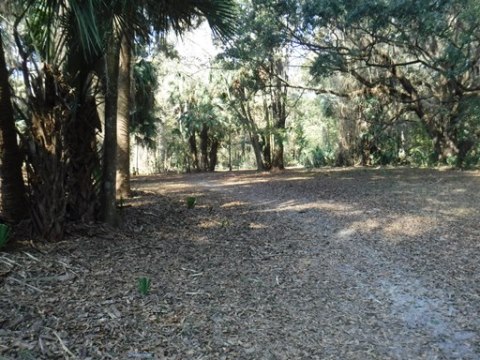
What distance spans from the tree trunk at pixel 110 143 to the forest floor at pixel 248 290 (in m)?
0.37

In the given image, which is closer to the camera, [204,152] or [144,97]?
[144,97]

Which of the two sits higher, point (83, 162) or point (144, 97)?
point (144, 97)

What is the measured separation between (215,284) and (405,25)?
845cm

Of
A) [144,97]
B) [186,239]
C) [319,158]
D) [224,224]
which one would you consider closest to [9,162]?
[186,239]

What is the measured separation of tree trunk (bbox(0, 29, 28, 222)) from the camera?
5164 mm

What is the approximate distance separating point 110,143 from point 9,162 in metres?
1.26

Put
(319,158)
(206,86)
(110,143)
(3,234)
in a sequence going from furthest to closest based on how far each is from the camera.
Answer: (319,158), (206,86), (110,143), (3,234)

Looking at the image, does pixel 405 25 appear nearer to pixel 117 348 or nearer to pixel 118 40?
pixel 118 40

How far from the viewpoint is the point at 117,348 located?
10.7 feet

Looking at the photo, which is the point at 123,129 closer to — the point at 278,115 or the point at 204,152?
the point at 278,115

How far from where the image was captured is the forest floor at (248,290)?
11.3ft

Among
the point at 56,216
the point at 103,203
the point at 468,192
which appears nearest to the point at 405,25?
the point at 468,192

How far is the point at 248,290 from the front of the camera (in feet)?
15.0

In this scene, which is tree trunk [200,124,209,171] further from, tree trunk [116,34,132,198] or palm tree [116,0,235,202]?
palm tree [116,0,235,202]
